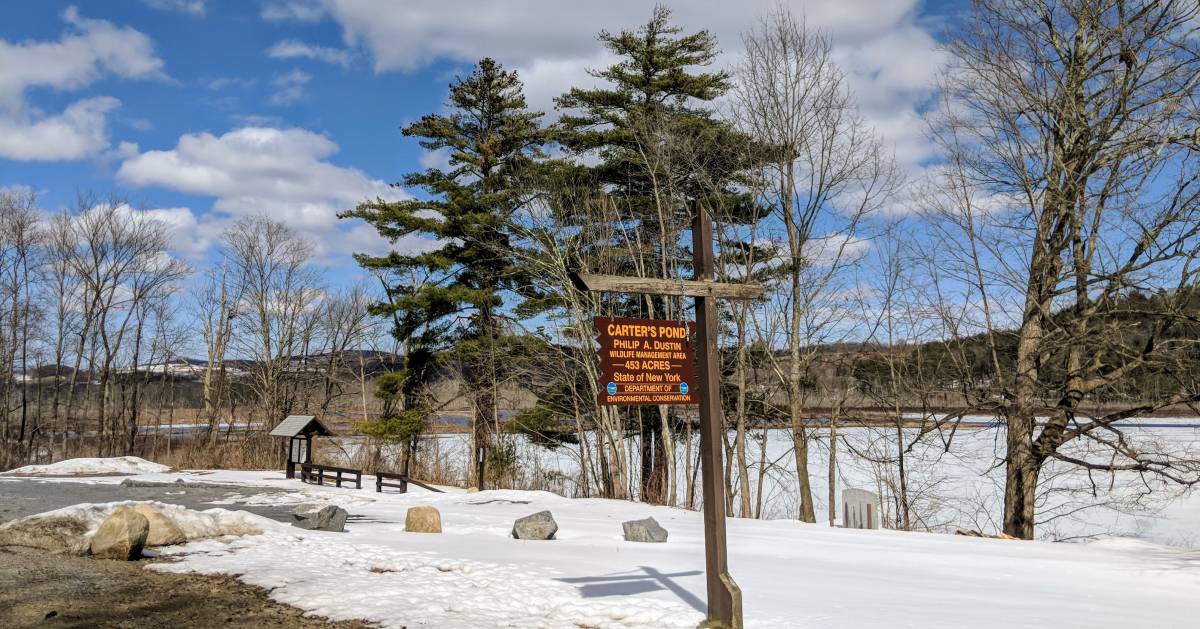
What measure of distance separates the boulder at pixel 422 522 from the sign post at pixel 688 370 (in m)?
6.47

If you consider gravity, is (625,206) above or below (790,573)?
above

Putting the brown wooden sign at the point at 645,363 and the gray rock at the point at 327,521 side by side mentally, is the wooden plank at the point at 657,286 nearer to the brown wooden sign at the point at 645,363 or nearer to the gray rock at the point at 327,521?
the brown wooden sign at the point at 645,363

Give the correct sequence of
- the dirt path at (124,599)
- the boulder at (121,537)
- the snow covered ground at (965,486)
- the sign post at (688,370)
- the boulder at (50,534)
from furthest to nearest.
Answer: the snow covered ground at (965,486)
the boulder at (50,534)
the boulder at (121,537)
the sign post at (688,370)
the dirt path at (124,599)

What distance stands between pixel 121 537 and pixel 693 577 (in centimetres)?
647

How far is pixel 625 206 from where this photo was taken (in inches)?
880

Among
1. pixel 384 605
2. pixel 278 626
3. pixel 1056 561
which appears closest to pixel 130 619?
pixel 278 626

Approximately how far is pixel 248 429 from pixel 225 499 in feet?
55.3

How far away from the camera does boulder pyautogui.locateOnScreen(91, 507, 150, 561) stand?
8.29 meters

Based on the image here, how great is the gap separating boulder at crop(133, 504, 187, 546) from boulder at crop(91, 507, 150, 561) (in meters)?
0.52

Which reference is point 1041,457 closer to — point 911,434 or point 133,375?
point 911,434

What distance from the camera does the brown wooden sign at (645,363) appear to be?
6273 millimetres

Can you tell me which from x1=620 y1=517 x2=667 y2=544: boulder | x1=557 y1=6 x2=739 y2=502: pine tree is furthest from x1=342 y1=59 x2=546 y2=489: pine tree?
x1=620 y1=517 x2=667 y2=544: boulder

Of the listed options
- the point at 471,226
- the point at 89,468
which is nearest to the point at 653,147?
the point at 471,226

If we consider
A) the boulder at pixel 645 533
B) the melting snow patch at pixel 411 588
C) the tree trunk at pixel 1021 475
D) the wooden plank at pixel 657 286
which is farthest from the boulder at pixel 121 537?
the tree trunk at pixel 1021 475
